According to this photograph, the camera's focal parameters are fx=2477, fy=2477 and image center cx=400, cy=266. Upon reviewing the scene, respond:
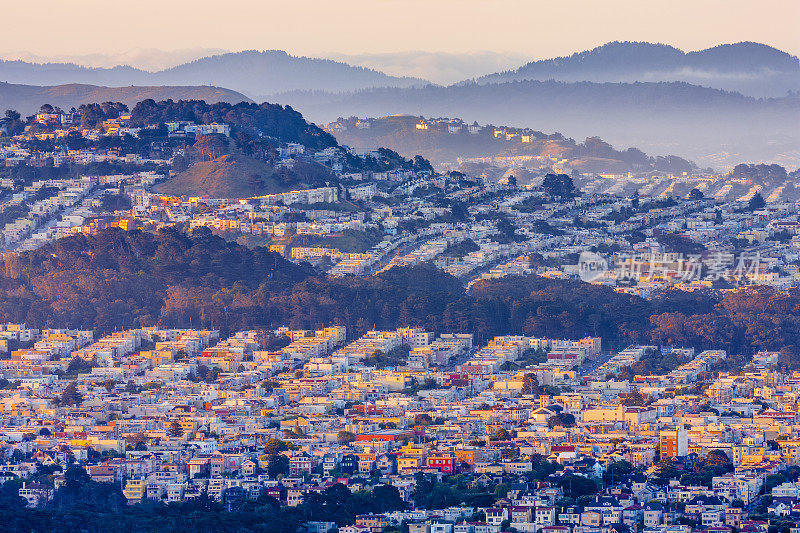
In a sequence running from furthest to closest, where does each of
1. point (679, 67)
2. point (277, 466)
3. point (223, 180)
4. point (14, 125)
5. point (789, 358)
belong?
point (679, 67)
point (14, 125)
point (223, 180)
point (789, 358)
point (277, 466)

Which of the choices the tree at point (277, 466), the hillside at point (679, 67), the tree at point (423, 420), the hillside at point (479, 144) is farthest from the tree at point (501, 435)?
the hillside at point (679, 67)

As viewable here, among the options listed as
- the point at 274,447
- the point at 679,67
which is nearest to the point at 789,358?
the point at 274,447

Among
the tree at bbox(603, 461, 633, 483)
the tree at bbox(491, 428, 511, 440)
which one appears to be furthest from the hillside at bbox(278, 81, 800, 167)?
the tree at bbox(603, 461, 633, 483)

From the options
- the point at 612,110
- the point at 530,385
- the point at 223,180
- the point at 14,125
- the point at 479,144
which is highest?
the point at 14,125

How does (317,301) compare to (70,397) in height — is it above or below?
above

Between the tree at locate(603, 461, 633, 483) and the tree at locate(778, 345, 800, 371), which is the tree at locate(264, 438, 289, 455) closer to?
the tree at locate(603, 461, 633, 483)

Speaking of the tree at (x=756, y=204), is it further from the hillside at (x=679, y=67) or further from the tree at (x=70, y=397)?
the hillside at (x=679, y=67)

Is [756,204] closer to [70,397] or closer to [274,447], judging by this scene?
[70,397]
